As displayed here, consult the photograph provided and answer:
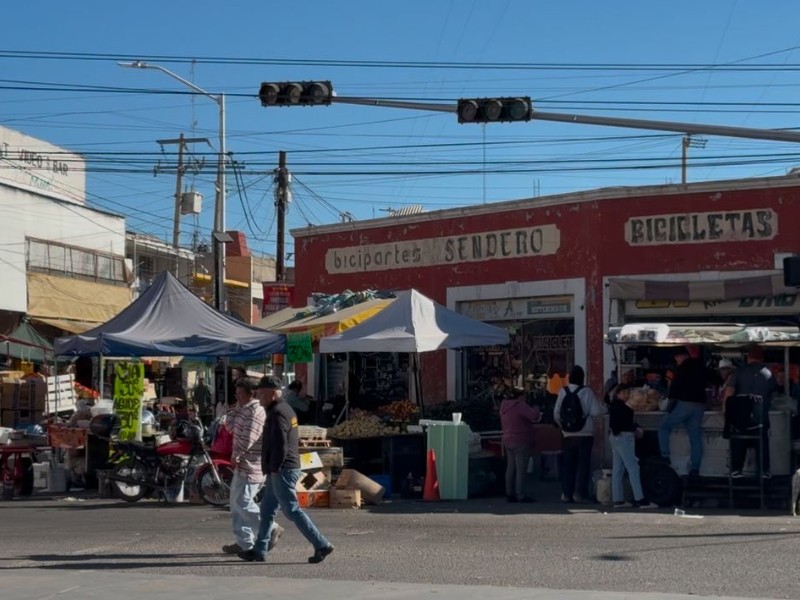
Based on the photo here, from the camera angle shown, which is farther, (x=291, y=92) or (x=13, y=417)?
(x=13, y=417)

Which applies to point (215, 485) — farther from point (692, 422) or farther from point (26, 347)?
point (26, 347)

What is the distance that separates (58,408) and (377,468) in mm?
6919

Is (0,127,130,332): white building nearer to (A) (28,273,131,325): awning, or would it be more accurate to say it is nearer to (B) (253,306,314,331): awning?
(A) (28,273,131,325): awning

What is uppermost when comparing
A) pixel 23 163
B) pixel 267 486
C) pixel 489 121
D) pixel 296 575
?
pixel 23 163

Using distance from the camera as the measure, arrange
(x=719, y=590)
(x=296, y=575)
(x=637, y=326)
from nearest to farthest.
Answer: (x=719, y=590) < (x=296, y=575) < (x=637, y=326)

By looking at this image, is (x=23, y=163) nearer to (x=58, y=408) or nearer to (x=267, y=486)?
(x=58, y=408)

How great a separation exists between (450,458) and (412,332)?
8.32ft

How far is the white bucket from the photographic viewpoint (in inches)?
736

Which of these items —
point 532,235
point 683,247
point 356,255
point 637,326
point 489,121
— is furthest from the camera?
point 356,255

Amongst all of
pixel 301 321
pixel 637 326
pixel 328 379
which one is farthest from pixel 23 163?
pixel 637 326

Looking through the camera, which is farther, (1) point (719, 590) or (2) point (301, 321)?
(2) point (301, 321)

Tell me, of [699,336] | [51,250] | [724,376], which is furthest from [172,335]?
[51,250]

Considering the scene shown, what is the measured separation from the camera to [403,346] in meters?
18.1

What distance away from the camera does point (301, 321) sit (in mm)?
20938
